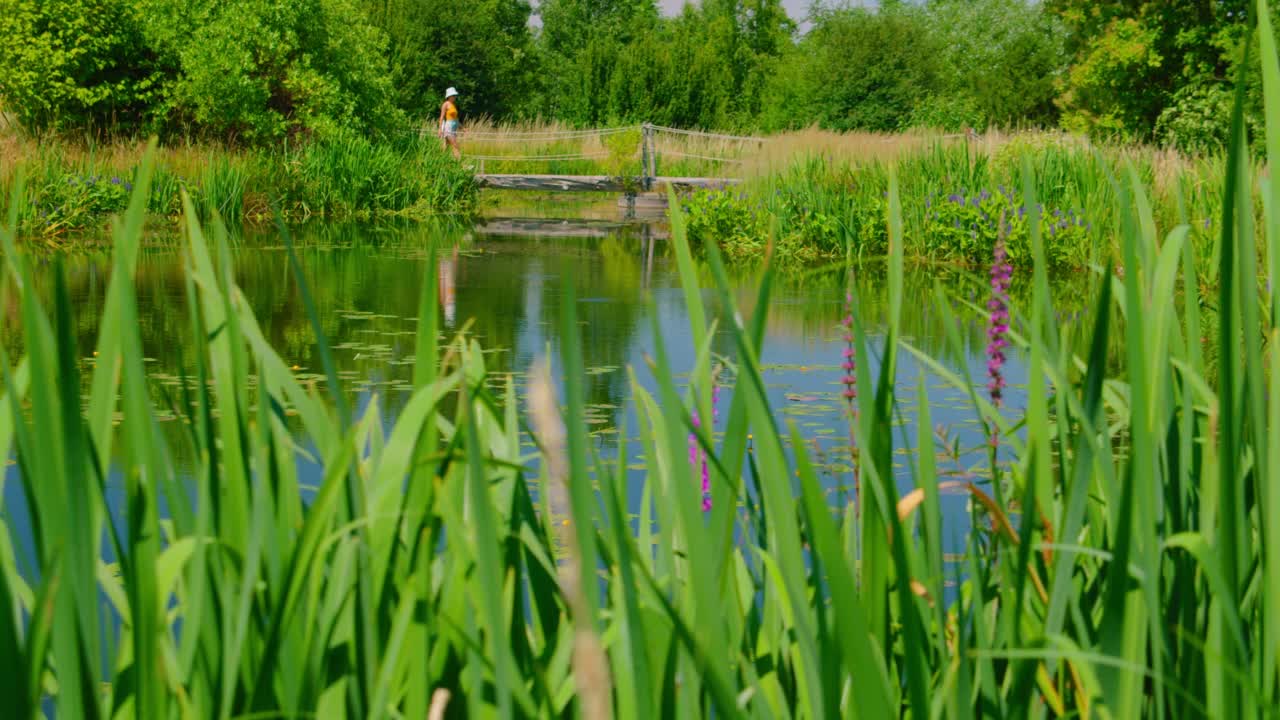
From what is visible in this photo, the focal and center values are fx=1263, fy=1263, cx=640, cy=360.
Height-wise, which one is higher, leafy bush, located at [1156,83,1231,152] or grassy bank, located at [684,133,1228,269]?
leafy bush, located at [1156,83,1231,152]

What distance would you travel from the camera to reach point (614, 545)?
3.00 ft

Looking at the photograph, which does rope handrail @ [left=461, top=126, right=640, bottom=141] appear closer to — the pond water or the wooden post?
the wooden post

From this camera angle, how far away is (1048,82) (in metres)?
28.8

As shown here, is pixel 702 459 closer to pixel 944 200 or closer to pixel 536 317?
pixel 536 317

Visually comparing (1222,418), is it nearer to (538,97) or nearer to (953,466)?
(953,466)

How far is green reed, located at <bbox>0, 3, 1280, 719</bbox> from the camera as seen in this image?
668 millimetres

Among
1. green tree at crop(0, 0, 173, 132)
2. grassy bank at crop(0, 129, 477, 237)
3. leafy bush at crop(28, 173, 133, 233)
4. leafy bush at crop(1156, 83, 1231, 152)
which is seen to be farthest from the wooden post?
leafy bush at crop(28, 173, 133, 233)

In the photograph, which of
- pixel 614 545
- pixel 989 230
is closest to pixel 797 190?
pixel 989 230

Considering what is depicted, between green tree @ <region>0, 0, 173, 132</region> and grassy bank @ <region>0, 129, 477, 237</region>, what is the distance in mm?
704

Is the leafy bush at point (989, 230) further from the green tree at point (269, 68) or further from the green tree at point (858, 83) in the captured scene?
the green tree at point (858, 83)

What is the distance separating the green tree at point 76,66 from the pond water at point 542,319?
187 inches

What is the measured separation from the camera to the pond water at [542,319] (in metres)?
3.54

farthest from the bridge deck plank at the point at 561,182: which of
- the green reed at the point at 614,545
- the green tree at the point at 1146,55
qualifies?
the green reed at the point at 614,545

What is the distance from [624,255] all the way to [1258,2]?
822 centimetres
